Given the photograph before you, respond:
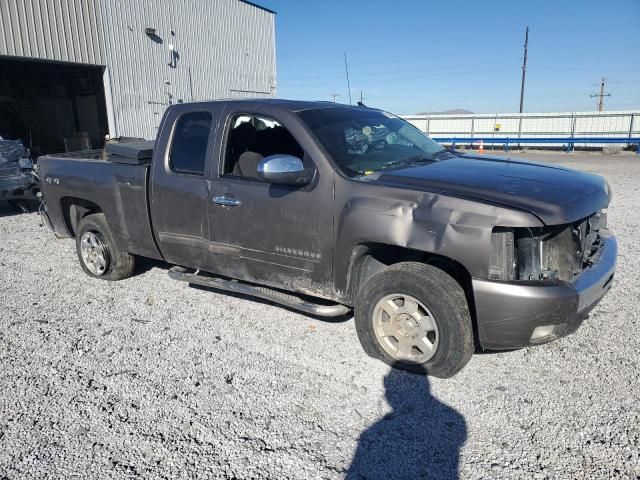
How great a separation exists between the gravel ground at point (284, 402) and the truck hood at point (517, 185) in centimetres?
114

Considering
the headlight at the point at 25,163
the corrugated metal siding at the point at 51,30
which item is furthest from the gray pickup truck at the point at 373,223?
the corrugated metal siding at the point at 51,30

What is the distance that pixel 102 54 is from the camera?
17.8 m

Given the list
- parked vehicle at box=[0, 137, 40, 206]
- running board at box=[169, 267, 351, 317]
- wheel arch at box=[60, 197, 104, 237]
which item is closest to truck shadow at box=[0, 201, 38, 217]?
parked vehicle at box=[0, 137, 40, 206]

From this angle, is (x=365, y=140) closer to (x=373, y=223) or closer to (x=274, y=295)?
(x=373, y=223)

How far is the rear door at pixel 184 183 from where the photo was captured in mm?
4289

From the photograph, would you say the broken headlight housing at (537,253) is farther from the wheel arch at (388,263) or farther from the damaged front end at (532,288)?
the wheel arch at (388,263)

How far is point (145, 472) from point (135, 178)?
9.77 feet

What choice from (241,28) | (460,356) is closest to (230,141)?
(460,356)

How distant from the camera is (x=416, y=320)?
331 cm

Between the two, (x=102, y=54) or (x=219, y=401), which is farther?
(x=102, y=54)

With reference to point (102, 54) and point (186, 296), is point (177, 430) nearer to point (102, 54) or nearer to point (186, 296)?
point (186, 296)

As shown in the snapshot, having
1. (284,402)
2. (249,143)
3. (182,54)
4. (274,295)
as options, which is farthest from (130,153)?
(182,54)

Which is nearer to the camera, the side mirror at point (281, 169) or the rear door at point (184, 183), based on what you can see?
the side mirror at point (281, 169)

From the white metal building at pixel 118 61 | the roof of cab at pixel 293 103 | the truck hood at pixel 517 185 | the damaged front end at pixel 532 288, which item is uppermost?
the white metal building at pixel 118 61
